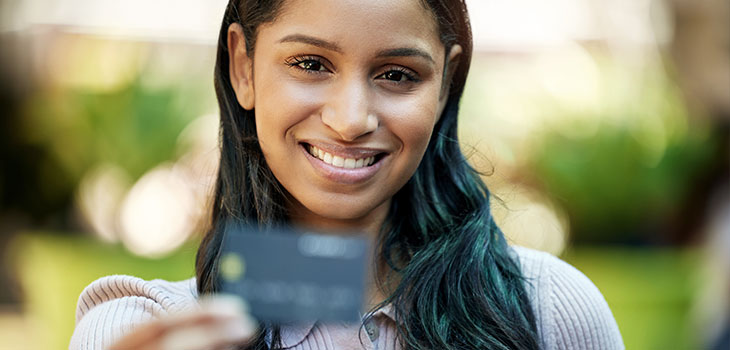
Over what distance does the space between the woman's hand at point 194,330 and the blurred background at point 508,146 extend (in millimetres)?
2622

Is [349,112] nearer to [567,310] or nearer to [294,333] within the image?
[294,333]

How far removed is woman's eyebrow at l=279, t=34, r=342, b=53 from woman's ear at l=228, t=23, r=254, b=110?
0.51ft

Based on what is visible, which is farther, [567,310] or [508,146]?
[508,146]

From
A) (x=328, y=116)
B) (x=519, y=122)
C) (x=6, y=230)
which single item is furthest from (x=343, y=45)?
(x=6, y=230)

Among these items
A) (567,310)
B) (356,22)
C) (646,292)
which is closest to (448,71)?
(356,22)

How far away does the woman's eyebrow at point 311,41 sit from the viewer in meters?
1.44

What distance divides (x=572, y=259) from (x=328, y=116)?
10.5 ft

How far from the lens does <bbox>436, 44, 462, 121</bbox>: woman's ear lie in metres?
1.67

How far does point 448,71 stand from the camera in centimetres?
170

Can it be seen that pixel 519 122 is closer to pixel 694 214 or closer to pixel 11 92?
pixel 694 214

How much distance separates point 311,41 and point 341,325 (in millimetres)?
477

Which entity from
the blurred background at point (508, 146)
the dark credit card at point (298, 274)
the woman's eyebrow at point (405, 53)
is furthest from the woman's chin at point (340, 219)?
the blurred background at point (508, 146)

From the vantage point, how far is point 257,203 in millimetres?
1642

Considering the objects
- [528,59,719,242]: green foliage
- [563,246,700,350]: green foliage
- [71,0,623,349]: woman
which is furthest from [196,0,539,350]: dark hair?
[528,59,719,242]: green foliage
